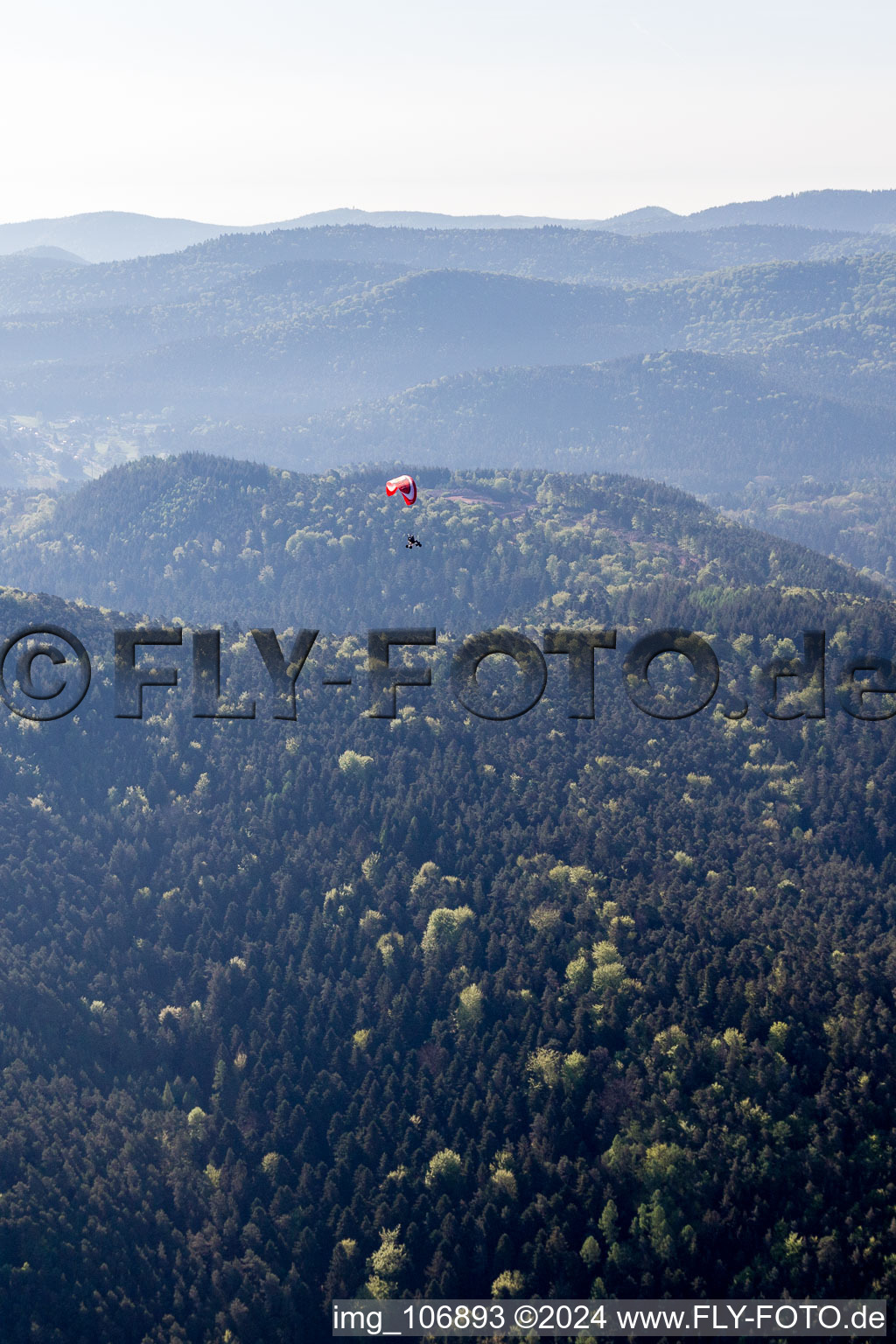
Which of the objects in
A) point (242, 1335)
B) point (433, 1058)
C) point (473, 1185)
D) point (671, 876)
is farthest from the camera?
point (671, 876)

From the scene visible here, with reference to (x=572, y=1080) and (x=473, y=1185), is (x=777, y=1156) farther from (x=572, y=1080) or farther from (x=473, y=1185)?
(x=473, y=1185)

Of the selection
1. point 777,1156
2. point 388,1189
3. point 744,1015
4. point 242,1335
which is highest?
point 744,1015

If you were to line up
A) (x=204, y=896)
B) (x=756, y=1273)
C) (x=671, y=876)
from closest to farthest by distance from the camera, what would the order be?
(x=756, y=1273), (x=671, y=876), (x=204, y=896)

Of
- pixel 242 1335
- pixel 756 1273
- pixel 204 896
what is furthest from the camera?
pixel 204 896

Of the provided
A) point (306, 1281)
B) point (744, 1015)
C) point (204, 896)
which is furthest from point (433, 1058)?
point (204, 896)

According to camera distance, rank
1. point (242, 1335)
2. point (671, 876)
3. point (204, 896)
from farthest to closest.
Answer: point (204, 896) < point (671, 876) < point (242, 1335)

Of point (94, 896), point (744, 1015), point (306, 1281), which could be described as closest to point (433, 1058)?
point (306, 1281)

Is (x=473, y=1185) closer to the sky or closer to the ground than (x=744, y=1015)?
closer to the ground

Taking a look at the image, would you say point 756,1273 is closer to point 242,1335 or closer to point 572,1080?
point 572,1080

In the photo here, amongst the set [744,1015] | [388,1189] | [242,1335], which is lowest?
[242,1335]

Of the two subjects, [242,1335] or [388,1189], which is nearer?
[242,1335]
